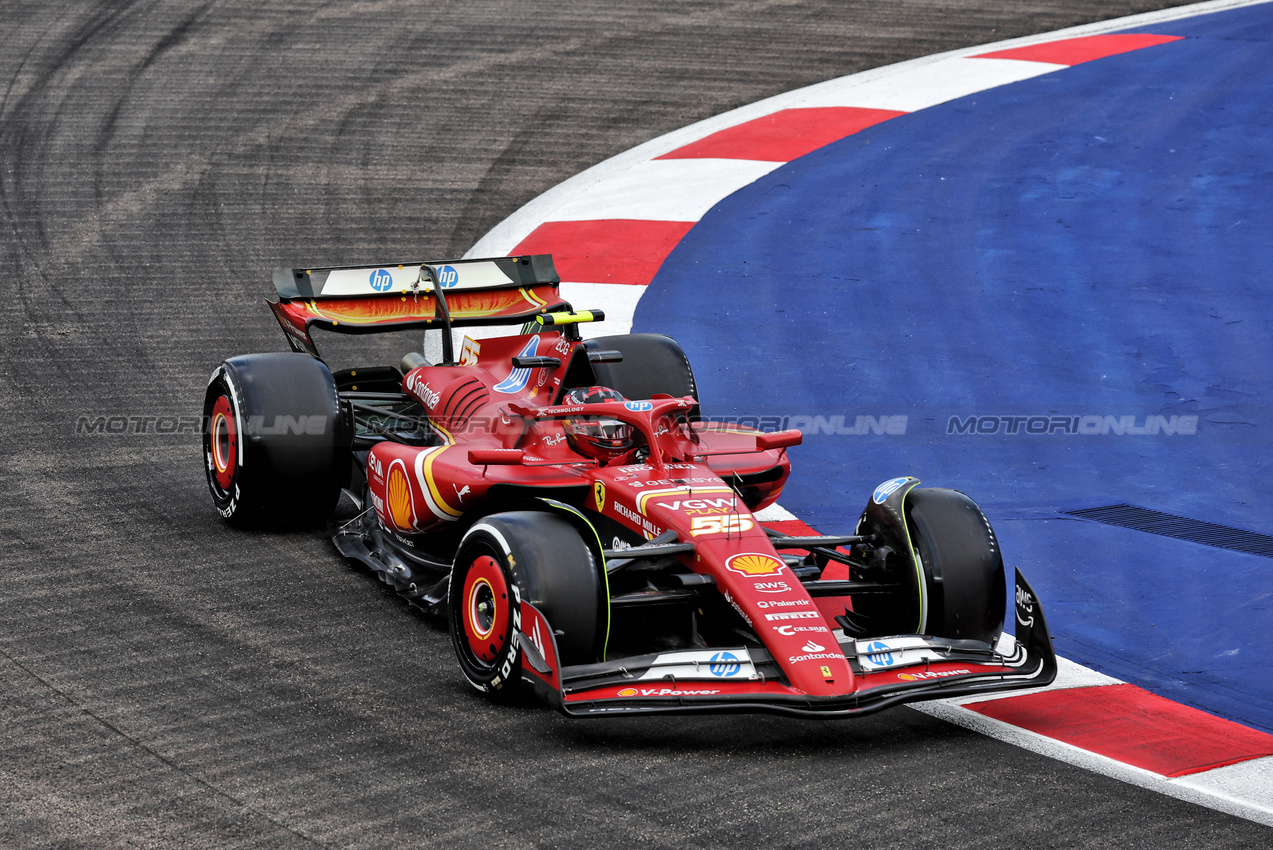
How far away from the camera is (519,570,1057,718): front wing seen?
5.19 meters

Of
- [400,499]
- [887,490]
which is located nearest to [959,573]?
[887,490]

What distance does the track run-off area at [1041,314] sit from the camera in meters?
6.57

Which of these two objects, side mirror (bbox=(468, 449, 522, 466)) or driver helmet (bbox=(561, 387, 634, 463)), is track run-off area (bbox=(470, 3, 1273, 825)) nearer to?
driver helmet (bbox=(561, 387, 634, 463))

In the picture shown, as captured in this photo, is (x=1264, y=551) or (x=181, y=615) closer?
(x=181, y=615)

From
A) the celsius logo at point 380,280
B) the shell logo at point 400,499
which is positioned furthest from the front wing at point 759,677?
the celsius logo at point 380,280

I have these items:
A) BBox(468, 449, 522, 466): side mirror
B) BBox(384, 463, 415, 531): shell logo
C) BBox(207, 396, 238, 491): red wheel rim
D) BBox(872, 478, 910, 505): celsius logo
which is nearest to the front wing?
BBox(872, 478, 910, 505): celsius logo

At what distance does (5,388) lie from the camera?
9.58 meters

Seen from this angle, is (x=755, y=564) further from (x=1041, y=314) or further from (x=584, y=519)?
(x=1041, y=314)

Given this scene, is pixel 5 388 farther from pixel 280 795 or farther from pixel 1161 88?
pixel 1161 88

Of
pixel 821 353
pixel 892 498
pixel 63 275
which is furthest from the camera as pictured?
pixel 63 275

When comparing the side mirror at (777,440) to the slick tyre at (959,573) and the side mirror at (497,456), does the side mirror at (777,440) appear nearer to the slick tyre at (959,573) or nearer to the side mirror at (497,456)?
the slick tyre at (959,573)

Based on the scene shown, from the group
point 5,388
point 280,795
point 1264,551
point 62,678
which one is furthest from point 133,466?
point 1264,551

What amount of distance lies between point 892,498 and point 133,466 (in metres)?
4.74

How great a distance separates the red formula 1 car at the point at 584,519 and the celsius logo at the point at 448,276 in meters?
0.02
